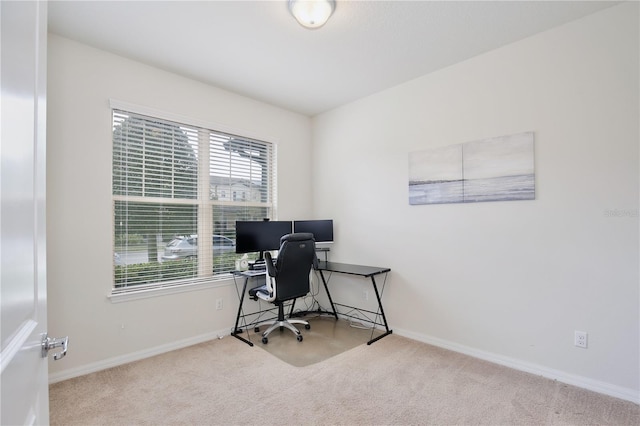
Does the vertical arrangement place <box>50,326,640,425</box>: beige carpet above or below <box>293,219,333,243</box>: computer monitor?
below

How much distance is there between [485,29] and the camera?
8.31 ft

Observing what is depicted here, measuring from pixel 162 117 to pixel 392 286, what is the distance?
9.77 feet

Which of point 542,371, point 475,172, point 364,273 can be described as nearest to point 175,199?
point 364,273

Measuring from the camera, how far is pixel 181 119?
3.25 m

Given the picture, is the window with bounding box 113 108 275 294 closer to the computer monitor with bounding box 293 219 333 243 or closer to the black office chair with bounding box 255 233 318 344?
the computer monitor with bounding box 293 219 333 243

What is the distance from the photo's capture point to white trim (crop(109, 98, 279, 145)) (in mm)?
2885

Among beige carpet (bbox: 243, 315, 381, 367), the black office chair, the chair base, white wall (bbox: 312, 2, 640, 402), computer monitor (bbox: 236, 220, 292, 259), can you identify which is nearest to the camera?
white wall (bbox: 312, 2, 640, 402)

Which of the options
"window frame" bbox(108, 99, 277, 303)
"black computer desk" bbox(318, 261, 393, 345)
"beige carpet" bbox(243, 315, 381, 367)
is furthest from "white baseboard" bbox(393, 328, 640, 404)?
"window frame" bbox(108, 99, 277, 303)

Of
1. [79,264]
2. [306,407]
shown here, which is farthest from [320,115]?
[306,407]

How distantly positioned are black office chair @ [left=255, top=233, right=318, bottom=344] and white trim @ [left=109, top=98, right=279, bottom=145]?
1.45 m

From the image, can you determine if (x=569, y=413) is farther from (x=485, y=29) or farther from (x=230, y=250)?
(x=230, y=250)

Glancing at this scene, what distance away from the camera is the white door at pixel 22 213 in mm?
538

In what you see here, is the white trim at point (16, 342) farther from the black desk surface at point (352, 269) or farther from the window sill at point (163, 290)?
the black desk surface at point (352, 269)

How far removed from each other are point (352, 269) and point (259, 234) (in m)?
1.13
